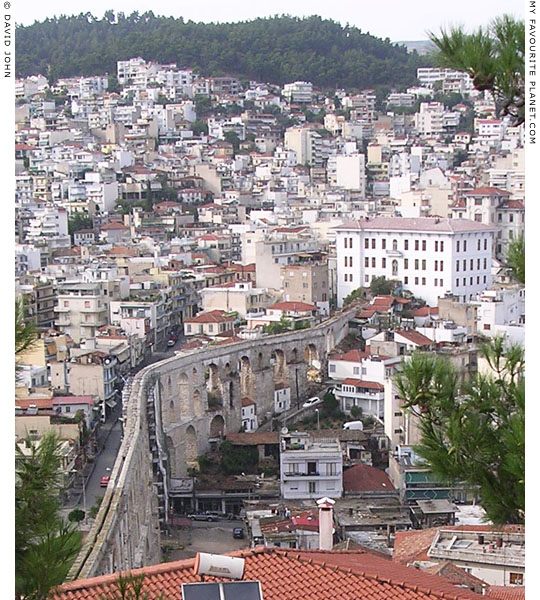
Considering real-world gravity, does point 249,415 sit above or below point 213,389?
below

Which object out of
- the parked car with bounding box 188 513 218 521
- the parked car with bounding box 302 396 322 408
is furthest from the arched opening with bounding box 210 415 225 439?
the parked car with bounding box 188 513 218 521

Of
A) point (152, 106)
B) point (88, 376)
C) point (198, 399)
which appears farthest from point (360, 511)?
point (152, 106)

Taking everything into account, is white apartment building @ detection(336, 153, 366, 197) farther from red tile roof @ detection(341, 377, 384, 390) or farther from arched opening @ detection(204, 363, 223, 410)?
arched opening @ detection(204, 363, 223, 410)

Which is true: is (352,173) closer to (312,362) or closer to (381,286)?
(381,286)

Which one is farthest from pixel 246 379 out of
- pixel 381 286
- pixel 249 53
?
pixel 249 53

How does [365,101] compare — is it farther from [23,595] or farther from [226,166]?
[23,595]

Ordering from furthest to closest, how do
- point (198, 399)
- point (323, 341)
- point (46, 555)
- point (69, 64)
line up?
point (69, 64) < point (323, 341) < point (198, 399) < point (46, 555)
